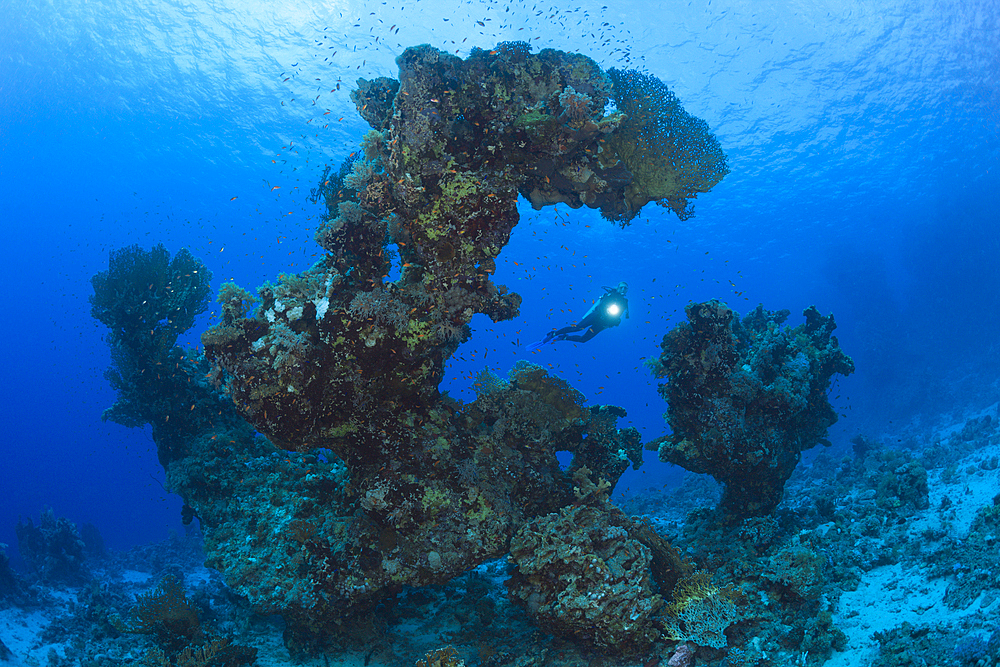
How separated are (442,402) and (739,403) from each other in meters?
5.69

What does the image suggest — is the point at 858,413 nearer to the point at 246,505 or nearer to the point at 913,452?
the point at 913,452

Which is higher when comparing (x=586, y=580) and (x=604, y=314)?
(x=604, y=314)

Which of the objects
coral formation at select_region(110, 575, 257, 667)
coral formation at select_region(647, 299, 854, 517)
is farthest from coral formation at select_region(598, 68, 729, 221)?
coral formation at select_region(110, 575, 257, 667)

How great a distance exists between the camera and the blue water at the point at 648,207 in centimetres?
2050

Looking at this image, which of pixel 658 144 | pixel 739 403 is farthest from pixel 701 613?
pixel 658 144

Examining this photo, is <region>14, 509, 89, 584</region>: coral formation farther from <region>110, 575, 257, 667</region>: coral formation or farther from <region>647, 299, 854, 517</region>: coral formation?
<region>647, 299, 854, 517</region>: coral formation

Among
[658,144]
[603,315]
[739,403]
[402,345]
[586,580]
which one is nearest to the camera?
[586,580]

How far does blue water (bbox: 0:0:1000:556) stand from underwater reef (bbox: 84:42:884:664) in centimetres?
179

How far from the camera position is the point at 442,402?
6.58 metres

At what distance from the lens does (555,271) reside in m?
59.2

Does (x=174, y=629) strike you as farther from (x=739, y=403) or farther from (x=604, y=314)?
(x=604, y=314)

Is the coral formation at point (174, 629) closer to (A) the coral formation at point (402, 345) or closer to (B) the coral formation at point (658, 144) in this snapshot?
(A) the coral formation at point (402, 345)

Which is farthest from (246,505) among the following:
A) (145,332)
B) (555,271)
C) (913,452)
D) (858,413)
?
(555,271)

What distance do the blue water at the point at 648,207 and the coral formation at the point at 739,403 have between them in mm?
1196
